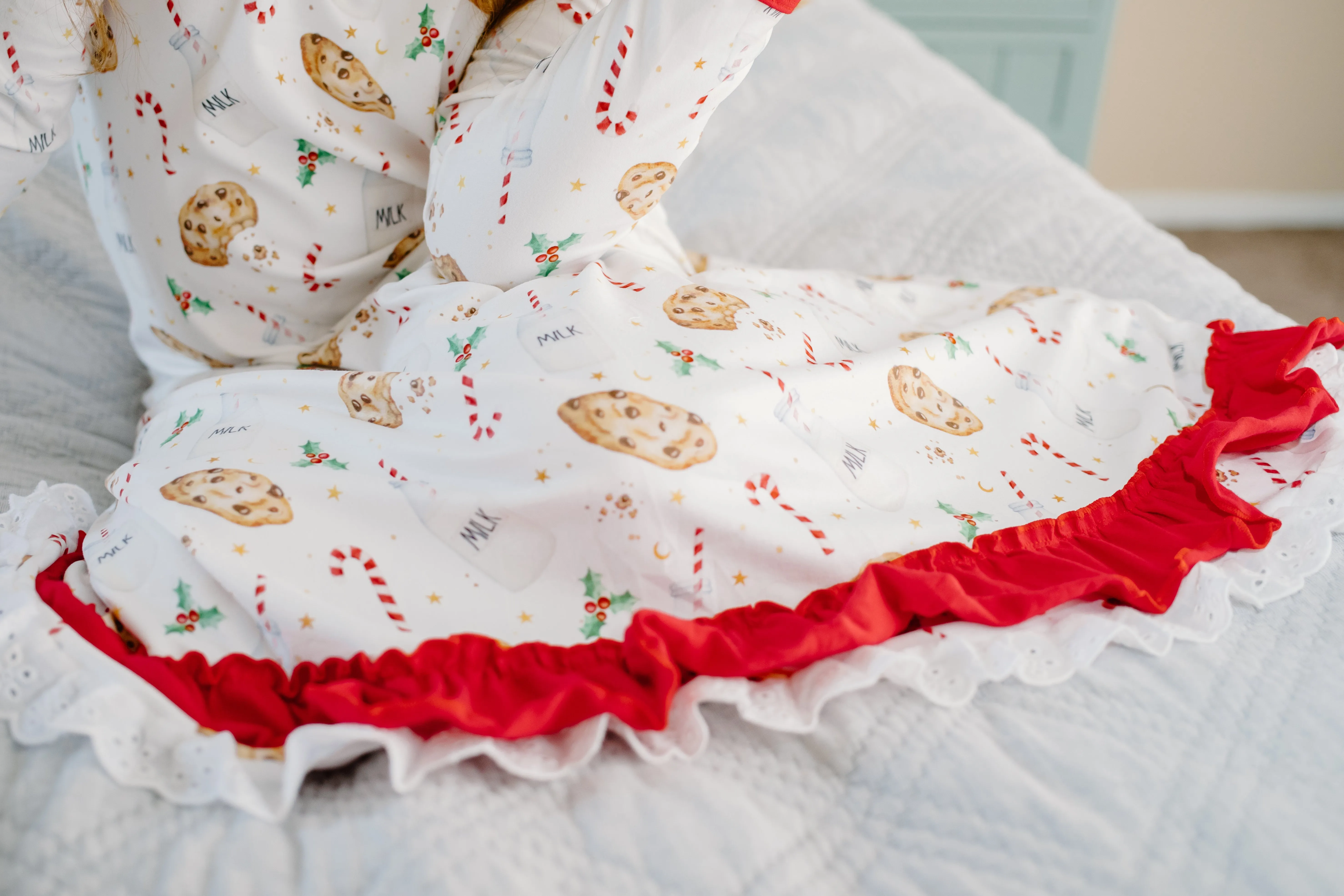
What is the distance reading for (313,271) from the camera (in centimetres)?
76

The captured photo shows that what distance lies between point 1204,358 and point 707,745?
1.92ft

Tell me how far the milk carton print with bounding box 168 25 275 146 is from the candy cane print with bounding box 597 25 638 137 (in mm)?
280

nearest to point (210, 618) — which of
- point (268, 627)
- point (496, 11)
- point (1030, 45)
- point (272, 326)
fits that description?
point (268, 627)

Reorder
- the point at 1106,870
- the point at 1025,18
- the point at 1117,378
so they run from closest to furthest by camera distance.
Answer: the point at 1106,870
the point at 1117,378
the point at 1025,18

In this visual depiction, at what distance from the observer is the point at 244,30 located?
2.13 ft

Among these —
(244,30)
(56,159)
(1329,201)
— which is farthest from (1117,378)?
(1329,201)

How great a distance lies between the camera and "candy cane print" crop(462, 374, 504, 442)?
1.79 ft

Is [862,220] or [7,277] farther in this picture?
[862,220]

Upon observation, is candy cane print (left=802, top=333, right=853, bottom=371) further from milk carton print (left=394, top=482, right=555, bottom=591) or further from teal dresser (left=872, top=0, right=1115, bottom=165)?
teal dresser (left=872, top=0, right=1115, bottom=165)

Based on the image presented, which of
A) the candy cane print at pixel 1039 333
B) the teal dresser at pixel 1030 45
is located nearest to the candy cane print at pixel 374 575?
Answer: the candy cane print at pixel 1039 333

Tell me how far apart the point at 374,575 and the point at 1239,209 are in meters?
2.74

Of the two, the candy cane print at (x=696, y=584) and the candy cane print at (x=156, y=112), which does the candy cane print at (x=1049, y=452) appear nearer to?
the candy cane print at (x=696, y=584)

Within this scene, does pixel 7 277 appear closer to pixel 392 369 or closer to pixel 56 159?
pixel 56 159

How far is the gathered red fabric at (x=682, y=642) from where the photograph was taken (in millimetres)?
463
